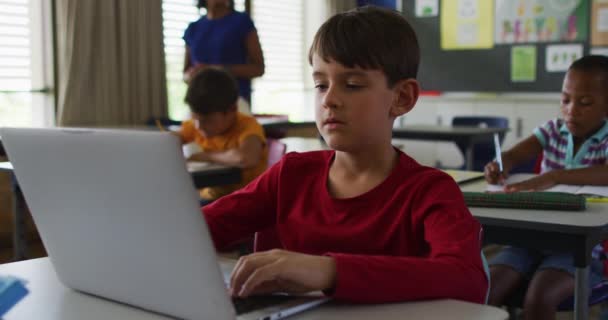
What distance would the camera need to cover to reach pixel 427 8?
664cm

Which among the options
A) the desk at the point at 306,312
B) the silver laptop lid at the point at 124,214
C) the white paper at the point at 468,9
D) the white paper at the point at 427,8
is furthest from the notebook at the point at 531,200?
the white paper at the point at 427,8

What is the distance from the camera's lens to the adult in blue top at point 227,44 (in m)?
3.83

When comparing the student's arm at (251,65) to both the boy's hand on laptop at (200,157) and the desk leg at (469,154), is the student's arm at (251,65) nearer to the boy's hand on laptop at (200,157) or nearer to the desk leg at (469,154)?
the boy's hand on laptop at (200,157)

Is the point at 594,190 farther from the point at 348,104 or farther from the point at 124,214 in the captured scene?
the point at 124,214

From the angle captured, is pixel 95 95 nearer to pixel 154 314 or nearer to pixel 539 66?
pixel 539 66

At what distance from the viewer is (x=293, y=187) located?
1215 millimetres

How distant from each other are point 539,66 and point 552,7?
505mm

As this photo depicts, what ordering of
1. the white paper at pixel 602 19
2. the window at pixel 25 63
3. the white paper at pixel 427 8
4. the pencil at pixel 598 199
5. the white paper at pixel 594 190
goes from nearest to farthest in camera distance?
the pencil at pixel 598 199
the white paper at pixel 594 190
the window at pixel 25 63
the white paper at pixel 602 19
the white paper at pixel 427 8

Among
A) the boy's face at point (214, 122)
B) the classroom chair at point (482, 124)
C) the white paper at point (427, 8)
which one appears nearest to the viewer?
the boy's face at point (214, 122)

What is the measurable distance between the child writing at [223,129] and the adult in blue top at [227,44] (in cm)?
88

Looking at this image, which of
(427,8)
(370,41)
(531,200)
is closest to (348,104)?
(370,41)

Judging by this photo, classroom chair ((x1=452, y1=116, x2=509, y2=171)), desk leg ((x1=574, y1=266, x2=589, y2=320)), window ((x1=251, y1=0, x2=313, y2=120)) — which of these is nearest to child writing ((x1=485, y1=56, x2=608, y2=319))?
desk leg ((x1=574, y1=266, x2=589, y2=320))

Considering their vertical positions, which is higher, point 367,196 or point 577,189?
point 367,196

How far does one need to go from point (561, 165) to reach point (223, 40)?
2170 mm
